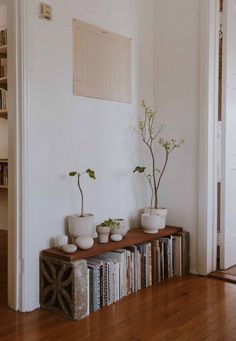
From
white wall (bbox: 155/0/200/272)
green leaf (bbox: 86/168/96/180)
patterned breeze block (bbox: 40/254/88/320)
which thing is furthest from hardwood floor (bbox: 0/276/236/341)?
green leaf (bbox: 86/168/96/180)

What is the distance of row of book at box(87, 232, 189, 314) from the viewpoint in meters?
2.31

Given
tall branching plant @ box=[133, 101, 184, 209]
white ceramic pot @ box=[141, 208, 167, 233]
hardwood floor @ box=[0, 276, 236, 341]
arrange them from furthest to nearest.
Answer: tall branching plant @ box=[133, 101, 184, 209] → white ceramic pot @ box=[141, 208, 167, 233] → hardwood floor @ box=[0, 276, 236, 341]

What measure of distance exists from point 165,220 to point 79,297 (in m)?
1.15

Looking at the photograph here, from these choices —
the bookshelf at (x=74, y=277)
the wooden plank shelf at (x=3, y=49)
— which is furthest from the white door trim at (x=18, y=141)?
the wooden plank shelf at (x=3, y=49)

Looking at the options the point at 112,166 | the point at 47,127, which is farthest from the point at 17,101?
the point at 112,166

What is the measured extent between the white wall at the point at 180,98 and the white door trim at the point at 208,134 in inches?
2.0

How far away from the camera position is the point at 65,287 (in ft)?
7.15

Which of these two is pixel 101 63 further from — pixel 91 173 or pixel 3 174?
pixel 3 174

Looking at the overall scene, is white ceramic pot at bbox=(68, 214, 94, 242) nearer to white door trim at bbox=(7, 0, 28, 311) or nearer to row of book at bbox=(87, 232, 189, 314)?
row of book at bbox=(87, 232, 189, 314)

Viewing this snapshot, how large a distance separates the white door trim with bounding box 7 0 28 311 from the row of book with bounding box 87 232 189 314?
44cm

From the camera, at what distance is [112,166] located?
286 centimetres

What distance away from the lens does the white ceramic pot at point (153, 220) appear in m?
2.82

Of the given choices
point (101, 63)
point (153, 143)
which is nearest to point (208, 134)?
point (153, 143)

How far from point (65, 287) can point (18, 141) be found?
91 cm
